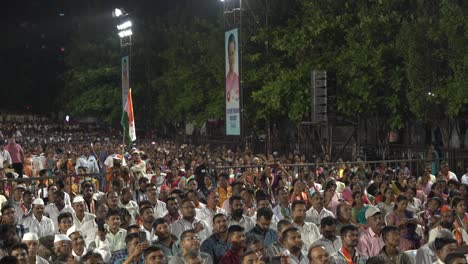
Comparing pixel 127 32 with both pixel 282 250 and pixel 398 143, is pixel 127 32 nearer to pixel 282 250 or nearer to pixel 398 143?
pixel 398 143

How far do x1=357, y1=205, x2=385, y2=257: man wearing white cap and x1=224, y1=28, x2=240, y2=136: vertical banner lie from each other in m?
12.1

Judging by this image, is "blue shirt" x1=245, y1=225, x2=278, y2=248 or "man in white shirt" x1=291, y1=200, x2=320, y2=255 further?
"man in white shirt" x1=291, y1=200, x2=320, y2=255

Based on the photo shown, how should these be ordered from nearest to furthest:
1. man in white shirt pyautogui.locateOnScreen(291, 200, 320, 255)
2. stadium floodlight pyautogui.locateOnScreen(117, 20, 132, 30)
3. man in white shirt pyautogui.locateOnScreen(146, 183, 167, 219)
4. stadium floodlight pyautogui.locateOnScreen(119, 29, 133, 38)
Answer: man in white shirt pyautogui.locateOnScreen(291, 200, 320, 255), man in white shirt pyautogui.locateOnScreen(146, 183, 167, 219), stadium floodlight pyautogui.locateOnScreen(117, 20, 132, 30), stadium floodlight pyautogui.locateOnScreen(119, 29, 133, 38)

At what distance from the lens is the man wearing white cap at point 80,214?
35.2 feet

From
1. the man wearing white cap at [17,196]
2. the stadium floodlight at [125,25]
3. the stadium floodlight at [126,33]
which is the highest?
the stadium floodlight at [125,25]

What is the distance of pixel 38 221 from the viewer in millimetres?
10727

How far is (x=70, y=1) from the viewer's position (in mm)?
73250

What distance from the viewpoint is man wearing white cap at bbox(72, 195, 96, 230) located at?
1074cm

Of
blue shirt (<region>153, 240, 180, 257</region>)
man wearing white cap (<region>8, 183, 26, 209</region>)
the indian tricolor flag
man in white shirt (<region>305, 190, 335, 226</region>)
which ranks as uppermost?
the indian tricolor flag

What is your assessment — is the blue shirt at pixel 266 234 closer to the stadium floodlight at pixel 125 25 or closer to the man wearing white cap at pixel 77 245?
the man wearing white cap at pixel 77 245

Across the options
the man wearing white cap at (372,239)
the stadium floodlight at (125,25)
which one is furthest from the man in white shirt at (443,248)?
the stadium floodlight at (125,25)

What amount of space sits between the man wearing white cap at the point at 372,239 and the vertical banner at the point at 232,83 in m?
12.1

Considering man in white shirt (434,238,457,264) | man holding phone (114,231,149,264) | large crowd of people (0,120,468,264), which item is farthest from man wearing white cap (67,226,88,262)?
man in white shirt (434,238,457,264)

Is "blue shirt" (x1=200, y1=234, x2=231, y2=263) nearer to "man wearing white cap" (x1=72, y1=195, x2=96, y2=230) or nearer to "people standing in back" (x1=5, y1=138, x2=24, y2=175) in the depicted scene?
"man wearing white cap" (x1=72, y1=195, x2=96, y2=230)
